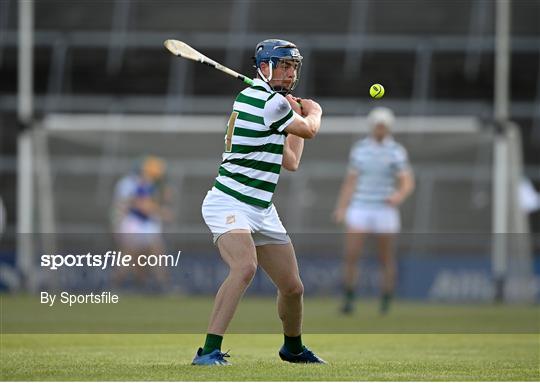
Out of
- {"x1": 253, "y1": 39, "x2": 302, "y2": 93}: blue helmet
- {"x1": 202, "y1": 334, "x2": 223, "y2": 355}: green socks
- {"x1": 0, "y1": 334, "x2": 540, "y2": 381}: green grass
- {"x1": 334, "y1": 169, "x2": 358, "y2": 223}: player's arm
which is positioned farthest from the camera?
{"x1": 334, "y1": 169, "x2": 358, "y2": 223}: player's arm

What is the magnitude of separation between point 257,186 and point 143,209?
42.5 feet

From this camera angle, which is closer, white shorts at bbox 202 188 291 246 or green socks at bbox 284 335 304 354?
white shorts at bbox 202 188 291 246

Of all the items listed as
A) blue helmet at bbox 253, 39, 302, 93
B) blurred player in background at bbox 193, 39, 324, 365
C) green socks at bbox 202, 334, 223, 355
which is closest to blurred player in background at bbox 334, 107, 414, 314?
blurred player in background at bbox 193, 39, 324, 365

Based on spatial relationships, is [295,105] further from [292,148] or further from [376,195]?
[376,195]

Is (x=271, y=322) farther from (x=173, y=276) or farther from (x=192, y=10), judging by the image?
A: (x=192, y=10)

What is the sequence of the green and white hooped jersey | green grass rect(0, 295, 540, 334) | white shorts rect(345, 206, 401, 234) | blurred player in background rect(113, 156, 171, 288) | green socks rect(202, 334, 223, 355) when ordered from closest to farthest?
green socks rect(202, 334, 223, 355), the green and white hooped jersey, green grass rect(0, 295, 540, 334), white shorts rect(345, 206, 401, 234), blurred player in background rect(113, 156, 171, 288)

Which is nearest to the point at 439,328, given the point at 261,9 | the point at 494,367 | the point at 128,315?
the point at 128,315

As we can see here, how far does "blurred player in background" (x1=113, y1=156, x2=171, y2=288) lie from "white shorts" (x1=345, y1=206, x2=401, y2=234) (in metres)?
4.47

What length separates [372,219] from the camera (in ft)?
55.4

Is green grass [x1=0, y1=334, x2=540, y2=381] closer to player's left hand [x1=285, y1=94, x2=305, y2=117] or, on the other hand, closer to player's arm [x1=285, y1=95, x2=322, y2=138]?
player's arm [x1=285, y1=95, x2=322, y2=138]

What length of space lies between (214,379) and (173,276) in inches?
515

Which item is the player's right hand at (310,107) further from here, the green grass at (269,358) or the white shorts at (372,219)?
the white shorts at (372,219)

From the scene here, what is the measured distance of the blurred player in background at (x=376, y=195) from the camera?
650 inches

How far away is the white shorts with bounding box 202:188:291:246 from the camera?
8.58 m
